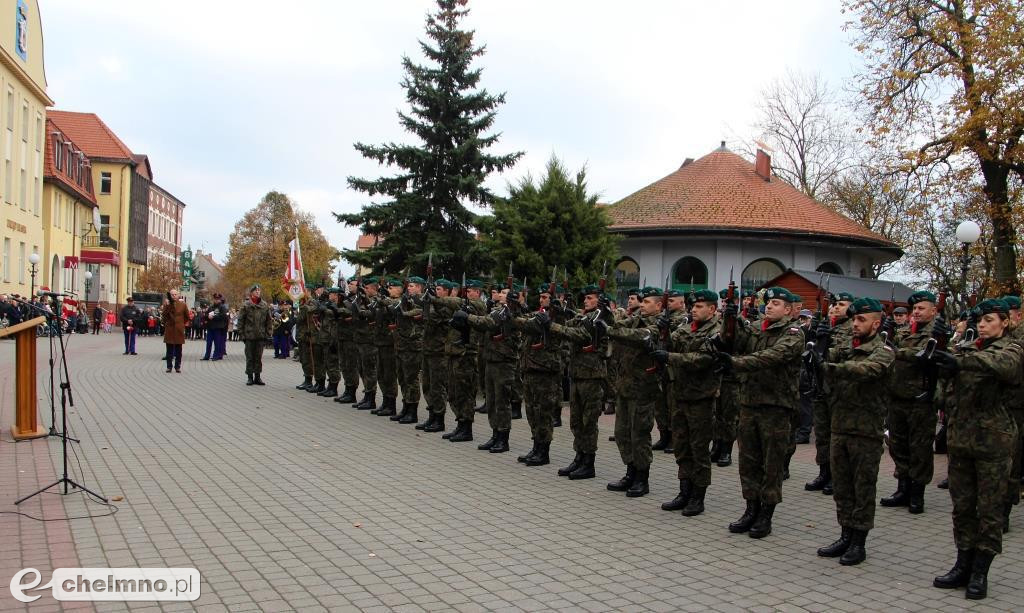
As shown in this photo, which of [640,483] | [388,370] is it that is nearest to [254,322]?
[388,370]

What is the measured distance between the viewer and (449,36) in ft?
71.2

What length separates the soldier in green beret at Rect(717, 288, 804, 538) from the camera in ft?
22.0

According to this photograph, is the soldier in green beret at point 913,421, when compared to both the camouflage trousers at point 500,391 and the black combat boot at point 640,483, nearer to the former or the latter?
the black combat boot at point 640,483

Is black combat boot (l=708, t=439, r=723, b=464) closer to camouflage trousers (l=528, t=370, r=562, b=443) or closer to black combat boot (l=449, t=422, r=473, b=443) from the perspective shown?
camouflage trousers (l=528, t=370, r=562, b=443)

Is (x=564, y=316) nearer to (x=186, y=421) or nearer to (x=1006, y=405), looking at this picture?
(x=1006, y=405)

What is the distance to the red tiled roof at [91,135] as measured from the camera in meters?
69.4

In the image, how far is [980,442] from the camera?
563 cm

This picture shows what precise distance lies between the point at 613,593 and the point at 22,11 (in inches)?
1834

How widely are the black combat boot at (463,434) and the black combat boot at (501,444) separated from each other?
76cm

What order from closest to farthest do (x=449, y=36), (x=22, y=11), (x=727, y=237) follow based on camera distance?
(x=449, y=36) < (x=727, y=237) < (x=22, y=11)

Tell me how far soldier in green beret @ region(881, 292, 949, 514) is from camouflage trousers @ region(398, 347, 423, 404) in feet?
22.1

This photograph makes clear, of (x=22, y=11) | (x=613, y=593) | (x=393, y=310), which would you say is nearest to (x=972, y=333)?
(x=613, y=593)

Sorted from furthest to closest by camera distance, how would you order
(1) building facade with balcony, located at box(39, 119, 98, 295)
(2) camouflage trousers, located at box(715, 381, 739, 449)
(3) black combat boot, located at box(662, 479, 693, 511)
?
(1) building facade with balcony, located at box(39, 119, 98, 295) → (2) camouflage trousers, located at box(715, 381, 739, 449) → (3) black combat boot, located at box(662, 479, 693, 511)

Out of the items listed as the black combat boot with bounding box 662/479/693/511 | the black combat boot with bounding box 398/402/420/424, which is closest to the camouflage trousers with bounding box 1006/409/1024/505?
the black combat boot with bounding box 662/479/693/511
